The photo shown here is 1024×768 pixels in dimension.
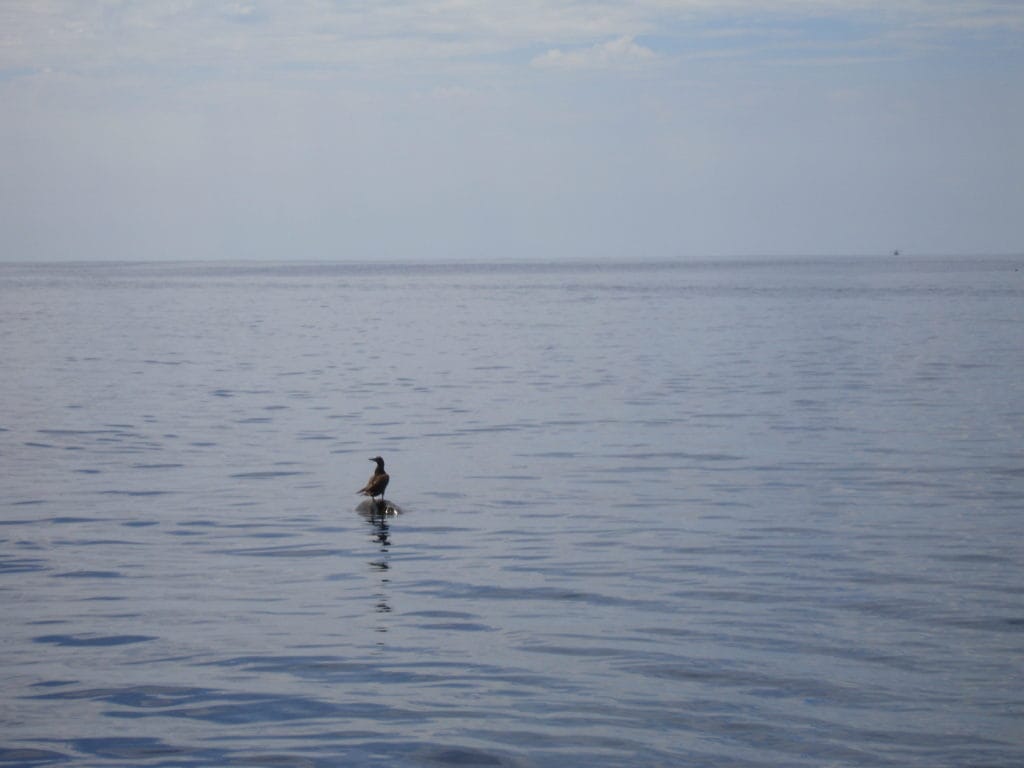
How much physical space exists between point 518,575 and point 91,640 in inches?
198

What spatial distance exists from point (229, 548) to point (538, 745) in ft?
26.6

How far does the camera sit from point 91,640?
42.0 feet

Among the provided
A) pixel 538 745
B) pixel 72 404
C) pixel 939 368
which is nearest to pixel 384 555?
pixel 538 745

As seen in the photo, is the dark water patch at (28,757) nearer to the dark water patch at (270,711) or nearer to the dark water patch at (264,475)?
the dark water patch at (270,711)

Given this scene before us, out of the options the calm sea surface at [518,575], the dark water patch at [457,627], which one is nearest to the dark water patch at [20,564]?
the calm sea surface at [518,575]

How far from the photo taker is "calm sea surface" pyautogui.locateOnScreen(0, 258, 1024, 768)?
1041 cm

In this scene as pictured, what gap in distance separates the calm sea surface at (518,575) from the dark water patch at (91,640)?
8cm

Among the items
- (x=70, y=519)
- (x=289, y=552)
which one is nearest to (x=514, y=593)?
(x=289, y=552)

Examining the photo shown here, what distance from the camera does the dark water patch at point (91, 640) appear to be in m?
12.7

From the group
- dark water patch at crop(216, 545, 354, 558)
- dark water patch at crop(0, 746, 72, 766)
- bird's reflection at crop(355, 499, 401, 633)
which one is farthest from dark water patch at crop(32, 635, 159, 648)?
dark water patch at crop(216, 545, 354, 558)

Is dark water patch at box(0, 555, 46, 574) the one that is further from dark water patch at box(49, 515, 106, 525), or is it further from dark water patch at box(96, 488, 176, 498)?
dark water patch at box(96, 488, 176, 498)

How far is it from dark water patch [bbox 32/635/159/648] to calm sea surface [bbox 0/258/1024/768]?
81 mm

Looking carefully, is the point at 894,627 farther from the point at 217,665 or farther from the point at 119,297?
the point at 119,297

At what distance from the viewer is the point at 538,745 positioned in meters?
10.0
